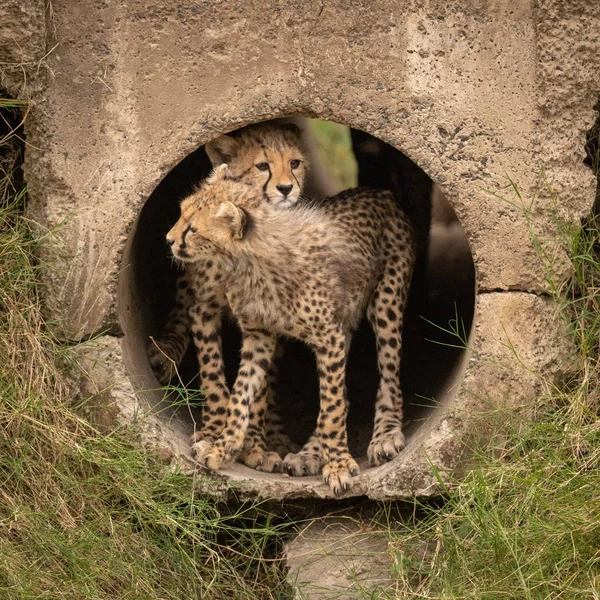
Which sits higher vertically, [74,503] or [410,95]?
[410,95]

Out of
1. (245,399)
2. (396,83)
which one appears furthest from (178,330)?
(396,83)

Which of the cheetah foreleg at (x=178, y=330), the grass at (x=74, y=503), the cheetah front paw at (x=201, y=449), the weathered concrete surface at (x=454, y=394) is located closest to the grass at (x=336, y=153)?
the cheetah foreleg at (x=178, y=330)

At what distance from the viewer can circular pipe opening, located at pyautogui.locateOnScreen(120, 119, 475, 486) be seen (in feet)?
19.6

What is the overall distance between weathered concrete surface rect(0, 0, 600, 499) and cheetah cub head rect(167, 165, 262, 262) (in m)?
0.22

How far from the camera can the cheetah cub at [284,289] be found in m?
4.86

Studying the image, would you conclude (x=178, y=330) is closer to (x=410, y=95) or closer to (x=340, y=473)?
(x=340, y=473)

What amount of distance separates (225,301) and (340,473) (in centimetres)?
102

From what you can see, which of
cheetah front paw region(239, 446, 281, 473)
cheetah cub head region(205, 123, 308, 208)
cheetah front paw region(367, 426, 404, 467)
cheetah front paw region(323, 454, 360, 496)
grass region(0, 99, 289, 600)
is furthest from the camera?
cheetah cub head region(205, 123, 308, 208)

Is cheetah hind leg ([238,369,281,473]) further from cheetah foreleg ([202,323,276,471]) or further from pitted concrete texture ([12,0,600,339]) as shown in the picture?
pitted concrete texture ([12,0,600,339])

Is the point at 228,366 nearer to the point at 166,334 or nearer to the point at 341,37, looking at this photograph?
the point at 166,334

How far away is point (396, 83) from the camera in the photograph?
4625 mm

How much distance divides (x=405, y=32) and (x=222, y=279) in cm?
138

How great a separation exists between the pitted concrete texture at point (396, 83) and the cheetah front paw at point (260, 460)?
131cm

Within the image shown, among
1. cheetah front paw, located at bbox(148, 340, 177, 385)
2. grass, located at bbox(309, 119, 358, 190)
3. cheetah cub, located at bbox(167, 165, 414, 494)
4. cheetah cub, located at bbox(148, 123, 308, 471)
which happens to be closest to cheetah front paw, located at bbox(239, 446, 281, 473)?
cheetah cub, located at bbox(148, 123, 308, 471)
